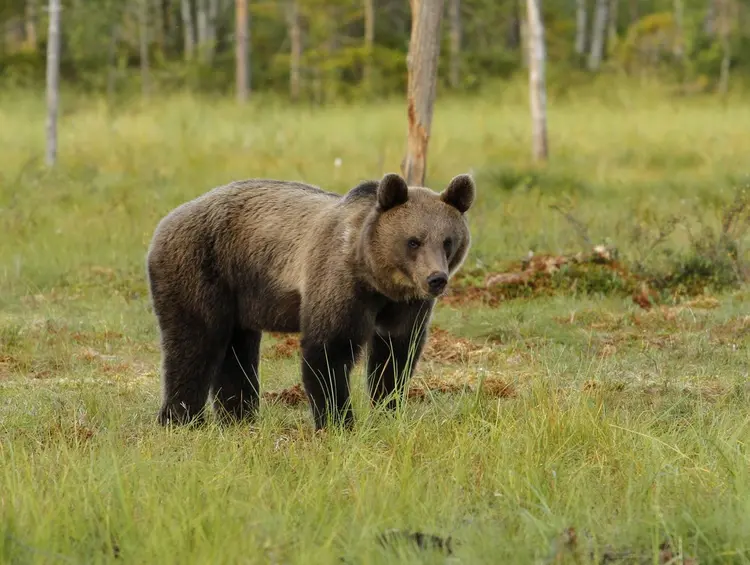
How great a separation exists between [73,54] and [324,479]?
114 ft

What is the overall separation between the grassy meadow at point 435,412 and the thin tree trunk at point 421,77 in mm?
1146

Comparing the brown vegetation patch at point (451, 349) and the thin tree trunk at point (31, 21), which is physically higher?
the thin tree trunk at point (31, 21)

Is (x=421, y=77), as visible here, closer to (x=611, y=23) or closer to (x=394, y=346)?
(x=394, y=346)

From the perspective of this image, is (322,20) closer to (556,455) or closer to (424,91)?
(424,91)

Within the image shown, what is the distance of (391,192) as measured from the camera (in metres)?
5.84

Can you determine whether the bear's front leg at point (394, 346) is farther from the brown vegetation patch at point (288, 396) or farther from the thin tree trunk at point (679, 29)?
the thin tree trunk at point (679, 29)

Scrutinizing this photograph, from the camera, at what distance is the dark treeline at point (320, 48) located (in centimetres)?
3509

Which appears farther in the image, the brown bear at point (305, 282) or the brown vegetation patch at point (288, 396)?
the brown vegetation patch at point (288, 396)

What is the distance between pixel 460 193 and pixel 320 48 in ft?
112

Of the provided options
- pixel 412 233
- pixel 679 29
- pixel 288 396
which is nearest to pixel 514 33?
pixel 679 29

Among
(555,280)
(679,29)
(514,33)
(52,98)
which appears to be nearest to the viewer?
(555,280)

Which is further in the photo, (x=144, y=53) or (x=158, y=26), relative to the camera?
(x=158, y=26)

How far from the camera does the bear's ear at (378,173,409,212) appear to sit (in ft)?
19.0

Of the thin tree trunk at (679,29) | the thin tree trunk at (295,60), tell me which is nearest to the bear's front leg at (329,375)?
the thin tree trunk at (295,60)
